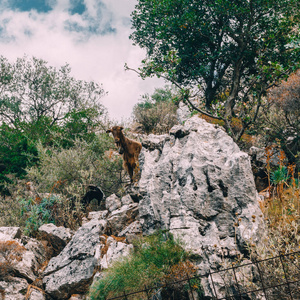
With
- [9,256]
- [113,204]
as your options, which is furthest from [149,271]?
[113,204]

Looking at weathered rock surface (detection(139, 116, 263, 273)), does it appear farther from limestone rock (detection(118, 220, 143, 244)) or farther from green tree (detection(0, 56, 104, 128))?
green tree (detection(0, 56, 104, 128))

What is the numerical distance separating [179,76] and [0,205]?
9830 millimetres

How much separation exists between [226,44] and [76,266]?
10.7 meters

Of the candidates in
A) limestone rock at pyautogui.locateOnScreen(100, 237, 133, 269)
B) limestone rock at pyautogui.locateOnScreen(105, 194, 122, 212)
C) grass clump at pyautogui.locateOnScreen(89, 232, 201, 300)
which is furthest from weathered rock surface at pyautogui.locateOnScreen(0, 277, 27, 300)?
limestone rock at pyautogui.locateOnScreen(105, 194, 122, 212)

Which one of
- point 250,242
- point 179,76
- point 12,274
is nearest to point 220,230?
point 250,242

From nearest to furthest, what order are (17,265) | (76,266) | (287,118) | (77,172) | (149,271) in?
(149,271)
(76,266)
(17,265)
(287,118)
(77,172)

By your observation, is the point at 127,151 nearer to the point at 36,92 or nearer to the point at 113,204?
the point at 113,204

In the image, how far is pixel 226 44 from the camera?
11.4m

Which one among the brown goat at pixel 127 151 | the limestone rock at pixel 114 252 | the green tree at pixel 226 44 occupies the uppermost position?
the green tree at pixel 226 44

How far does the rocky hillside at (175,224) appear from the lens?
4121 millimetres

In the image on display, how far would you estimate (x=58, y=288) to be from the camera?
484 cm

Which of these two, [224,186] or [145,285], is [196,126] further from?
[145,285]

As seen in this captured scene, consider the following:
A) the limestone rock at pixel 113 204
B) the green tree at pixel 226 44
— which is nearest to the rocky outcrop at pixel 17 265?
the limestone rock at pixel 113 204

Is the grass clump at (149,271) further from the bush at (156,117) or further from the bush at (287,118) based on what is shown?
the bush at (156,117)
